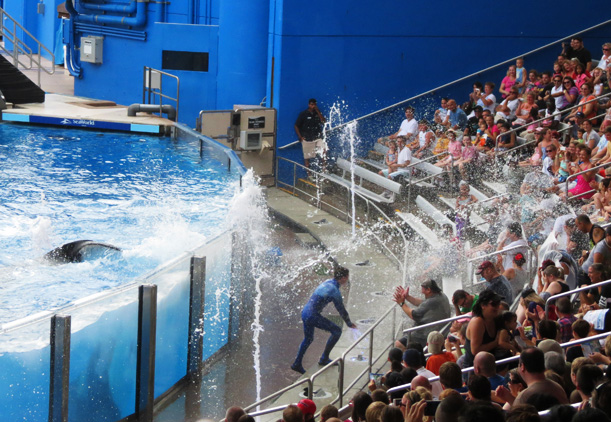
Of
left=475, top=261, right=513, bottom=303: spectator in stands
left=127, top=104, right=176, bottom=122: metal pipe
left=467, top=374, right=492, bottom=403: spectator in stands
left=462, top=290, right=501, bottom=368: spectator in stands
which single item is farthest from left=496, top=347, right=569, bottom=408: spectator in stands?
left=127, top=104, right=176, bottom=122: metal pipe

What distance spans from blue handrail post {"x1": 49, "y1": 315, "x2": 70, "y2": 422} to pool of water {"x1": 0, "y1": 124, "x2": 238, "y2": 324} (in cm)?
88

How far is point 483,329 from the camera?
19.1ft

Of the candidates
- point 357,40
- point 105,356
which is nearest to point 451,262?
point 105,356

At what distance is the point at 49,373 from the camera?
632cm

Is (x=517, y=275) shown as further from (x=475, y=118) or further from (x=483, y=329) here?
(x=475, y=118)

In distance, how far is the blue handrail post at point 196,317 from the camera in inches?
309

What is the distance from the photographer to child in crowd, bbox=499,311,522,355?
580 cm

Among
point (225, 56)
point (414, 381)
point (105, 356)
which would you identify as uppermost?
point (225, 56)

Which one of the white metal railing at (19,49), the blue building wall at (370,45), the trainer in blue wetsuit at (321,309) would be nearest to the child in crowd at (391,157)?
the blue building wall at (370,45)

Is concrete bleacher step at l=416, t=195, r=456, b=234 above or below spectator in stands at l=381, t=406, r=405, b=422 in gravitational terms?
below

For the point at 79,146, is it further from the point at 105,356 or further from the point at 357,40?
the point at 105,356

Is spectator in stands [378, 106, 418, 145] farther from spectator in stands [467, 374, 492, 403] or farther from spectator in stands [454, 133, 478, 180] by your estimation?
spectator in stands [467, 374, 492, 403]

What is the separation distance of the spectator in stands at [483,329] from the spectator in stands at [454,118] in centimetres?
762

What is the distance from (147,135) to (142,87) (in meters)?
3.81
